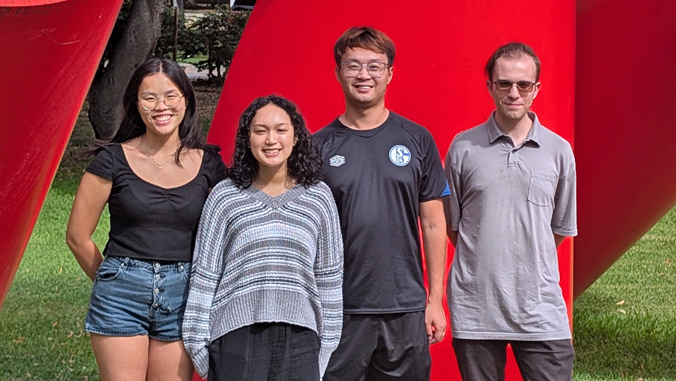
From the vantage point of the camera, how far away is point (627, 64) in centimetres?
496

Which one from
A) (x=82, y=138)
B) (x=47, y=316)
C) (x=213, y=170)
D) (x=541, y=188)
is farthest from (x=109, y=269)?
(x=82, y=138)

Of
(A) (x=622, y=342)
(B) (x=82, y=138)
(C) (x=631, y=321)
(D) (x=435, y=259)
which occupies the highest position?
(D) (x=435, y=259)

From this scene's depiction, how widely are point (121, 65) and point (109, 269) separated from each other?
1036 centimetres

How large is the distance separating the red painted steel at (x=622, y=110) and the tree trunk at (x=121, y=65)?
29.0ft

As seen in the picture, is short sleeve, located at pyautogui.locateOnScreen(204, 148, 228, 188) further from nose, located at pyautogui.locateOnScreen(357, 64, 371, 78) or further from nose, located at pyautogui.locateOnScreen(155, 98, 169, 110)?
nose, located at pyautogui.locateOnScreen(357, 64, 371, 78)

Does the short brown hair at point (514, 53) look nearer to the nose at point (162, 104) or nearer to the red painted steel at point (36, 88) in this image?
the nose at point (162, 104)

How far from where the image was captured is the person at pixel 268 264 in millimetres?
3242

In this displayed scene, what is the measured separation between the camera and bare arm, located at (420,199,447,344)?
3.50 meters

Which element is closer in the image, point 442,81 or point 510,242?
point 510,242

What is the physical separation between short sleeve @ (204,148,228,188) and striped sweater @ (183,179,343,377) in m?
0.12

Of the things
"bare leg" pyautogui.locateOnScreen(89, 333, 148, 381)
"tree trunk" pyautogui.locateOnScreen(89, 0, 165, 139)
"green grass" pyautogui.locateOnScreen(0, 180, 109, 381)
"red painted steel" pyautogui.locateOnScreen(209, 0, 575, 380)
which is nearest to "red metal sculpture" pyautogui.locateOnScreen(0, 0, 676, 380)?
"red painted steel" pyautogui.locateOnScreen(209, 0, 575, 380)

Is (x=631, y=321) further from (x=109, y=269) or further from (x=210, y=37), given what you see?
(x=210, y=37)

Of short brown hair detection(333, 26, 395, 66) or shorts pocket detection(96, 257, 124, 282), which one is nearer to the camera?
shorts pocket detection(96, 257, 124, 282)

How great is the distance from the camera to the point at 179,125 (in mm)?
3516
